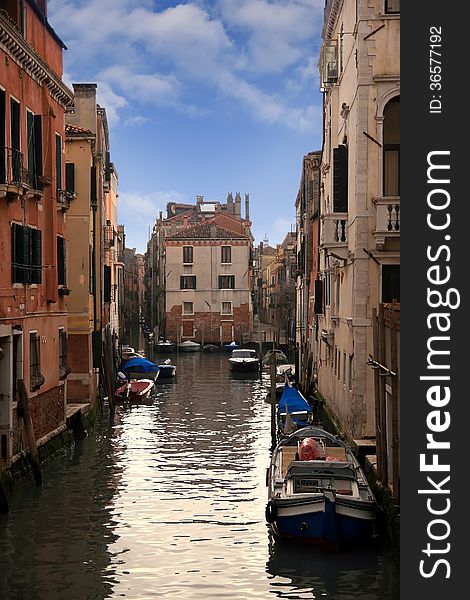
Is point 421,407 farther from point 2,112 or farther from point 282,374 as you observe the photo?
point 282,374

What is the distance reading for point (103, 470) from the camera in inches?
749

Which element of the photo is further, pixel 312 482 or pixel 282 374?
pixel 282 374

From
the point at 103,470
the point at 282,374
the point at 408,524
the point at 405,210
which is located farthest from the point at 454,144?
the point at 282,374

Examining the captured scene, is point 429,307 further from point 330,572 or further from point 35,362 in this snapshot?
point 35,362

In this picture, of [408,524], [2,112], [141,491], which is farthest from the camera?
[141,491]

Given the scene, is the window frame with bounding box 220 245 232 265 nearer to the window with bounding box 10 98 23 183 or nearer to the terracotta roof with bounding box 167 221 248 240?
the terracotta roof with bounding box 167 221 248 240

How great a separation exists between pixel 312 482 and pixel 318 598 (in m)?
2.70

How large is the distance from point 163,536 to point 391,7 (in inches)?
397

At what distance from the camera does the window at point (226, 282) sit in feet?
210

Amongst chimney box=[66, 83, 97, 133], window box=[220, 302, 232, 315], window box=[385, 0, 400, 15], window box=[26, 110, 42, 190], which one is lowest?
window box=[220, 302, 232, 315]

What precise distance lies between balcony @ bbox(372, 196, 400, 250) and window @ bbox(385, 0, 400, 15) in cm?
335

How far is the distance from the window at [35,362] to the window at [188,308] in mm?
45833

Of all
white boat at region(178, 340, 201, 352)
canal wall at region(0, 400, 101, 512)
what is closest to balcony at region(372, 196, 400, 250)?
canal wall at region(0, 400, 101, 512)

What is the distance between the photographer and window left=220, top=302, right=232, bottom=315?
2509 inches
